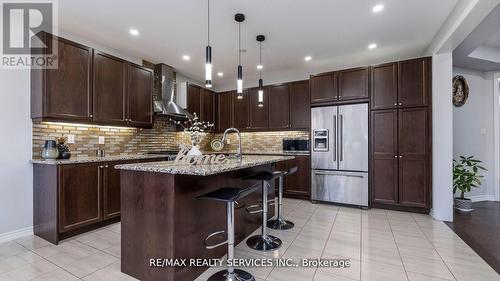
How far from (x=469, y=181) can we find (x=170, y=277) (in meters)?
4.66

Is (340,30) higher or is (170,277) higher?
(340,30)

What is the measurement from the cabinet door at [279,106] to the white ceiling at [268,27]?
0.62m

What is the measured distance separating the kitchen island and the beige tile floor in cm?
25

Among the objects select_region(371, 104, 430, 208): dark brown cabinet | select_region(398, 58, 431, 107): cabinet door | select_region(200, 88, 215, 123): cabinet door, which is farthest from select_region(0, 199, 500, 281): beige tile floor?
select_region(200, 88, 215, 123): cabinet door

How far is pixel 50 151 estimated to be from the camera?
2.82 metres

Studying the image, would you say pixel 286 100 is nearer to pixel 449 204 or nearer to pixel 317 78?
pixel 317 78

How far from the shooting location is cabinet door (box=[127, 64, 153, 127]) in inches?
151

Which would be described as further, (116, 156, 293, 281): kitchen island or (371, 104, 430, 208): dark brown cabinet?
(371, 104, 430, 208): dark brown cabinet

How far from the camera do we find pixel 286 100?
16.6 ft

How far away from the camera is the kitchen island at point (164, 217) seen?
177cm

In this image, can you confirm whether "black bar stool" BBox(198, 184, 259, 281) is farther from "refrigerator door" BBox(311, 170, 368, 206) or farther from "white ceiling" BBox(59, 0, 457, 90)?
"refrigerator door" BBox(311, 170, 368, 206)

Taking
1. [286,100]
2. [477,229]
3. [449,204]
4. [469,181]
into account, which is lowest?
[477,229]

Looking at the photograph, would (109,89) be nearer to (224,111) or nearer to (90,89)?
(90,89)

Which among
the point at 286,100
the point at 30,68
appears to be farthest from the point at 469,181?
the point at 30,68
